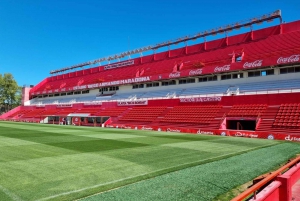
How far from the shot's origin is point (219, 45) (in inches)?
1511

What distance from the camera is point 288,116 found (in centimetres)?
2186

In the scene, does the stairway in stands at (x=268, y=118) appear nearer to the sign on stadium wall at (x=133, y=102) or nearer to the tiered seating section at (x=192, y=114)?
the tiered seating section at (x=192, y=114)

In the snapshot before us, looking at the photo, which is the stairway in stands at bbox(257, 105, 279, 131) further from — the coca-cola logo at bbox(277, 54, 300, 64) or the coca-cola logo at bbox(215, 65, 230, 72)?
the coca-cola logo at bbox(215, 65, 230, 72)

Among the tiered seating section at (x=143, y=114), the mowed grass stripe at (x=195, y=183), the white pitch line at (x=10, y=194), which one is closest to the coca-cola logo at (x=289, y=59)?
the tiered seating section at (x=143, y=114)

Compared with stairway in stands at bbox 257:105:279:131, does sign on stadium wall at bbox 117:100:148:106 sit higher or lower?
higher

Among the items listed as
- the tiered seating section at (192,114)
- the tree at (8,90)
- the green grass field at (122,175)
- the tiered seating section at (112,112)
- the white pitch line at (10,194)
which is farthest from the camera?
the tree at (8,90)

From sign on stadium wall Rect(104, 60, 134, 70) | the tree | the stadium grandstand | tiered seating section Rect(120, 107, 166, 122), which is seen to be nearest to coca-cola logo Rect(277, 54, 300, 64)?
the stadium grandstand

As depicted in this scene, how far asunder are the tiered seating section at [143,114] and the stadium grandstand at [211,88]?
0.17m

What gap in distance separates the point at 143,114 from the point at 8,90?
63.3m

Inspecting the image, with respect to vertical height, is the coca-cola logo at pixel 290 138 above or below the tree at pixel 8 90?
below

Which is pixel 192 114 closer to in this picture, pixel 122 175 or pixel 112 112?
pixel 112 112

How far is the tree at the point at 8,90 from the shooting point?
257 feet

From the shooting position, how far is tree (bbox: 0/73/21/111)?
3088 inches

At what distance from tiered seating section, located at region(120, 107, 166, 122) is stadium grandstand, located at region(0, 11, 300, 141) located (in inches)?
6.5
